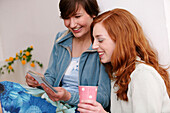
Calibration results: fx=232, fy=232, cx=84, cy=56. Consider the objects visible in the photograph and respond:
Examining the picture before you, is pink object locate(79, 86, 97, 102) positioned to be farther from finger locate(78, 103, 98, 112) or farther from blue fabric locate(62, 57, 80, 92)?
blue fabric locate(62, 57, 80, 92)

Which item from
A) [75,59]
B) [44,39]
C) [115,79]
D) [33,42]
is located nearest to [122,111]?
[115,79]

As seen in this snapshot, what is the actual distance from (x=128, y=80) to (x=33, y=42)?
1.48 meters

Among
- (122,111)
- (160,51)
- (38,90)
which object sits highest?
(160,51)

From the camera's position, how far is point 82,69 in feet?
5.14

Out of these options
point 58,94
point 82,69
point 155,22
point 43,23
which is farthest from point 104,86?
point 43,23

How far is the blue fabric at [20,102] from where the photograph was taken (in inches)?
44.6

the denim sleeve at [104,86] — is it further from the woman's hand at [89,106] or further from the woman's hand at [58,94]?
the woman's hand at [89,106]

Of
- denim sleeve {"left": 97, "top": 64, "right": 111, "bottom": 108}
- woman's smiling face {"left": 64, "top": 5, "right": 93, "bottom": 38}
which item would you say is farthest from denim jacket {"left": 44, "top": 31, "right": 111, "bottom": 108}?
woman's smiling face {"left": 64, "top": 5, "right": 93, "bottom": 38}

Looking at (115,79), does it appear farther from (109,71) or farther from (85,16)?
(85,16)

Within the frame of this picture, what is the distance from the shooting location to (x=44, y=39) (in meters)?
2.27

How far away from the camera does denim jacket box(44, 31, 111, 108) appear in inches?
56.8

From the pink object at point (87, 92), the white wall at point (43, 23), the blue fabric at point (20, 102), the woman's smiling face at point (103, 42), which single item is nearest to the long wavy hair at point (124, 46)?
the woman's smiling face at point (103, 42)

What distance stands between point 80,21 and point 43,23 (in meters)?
0.82

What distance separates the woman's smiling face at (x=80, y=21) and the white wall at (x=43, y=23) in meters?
0.18
